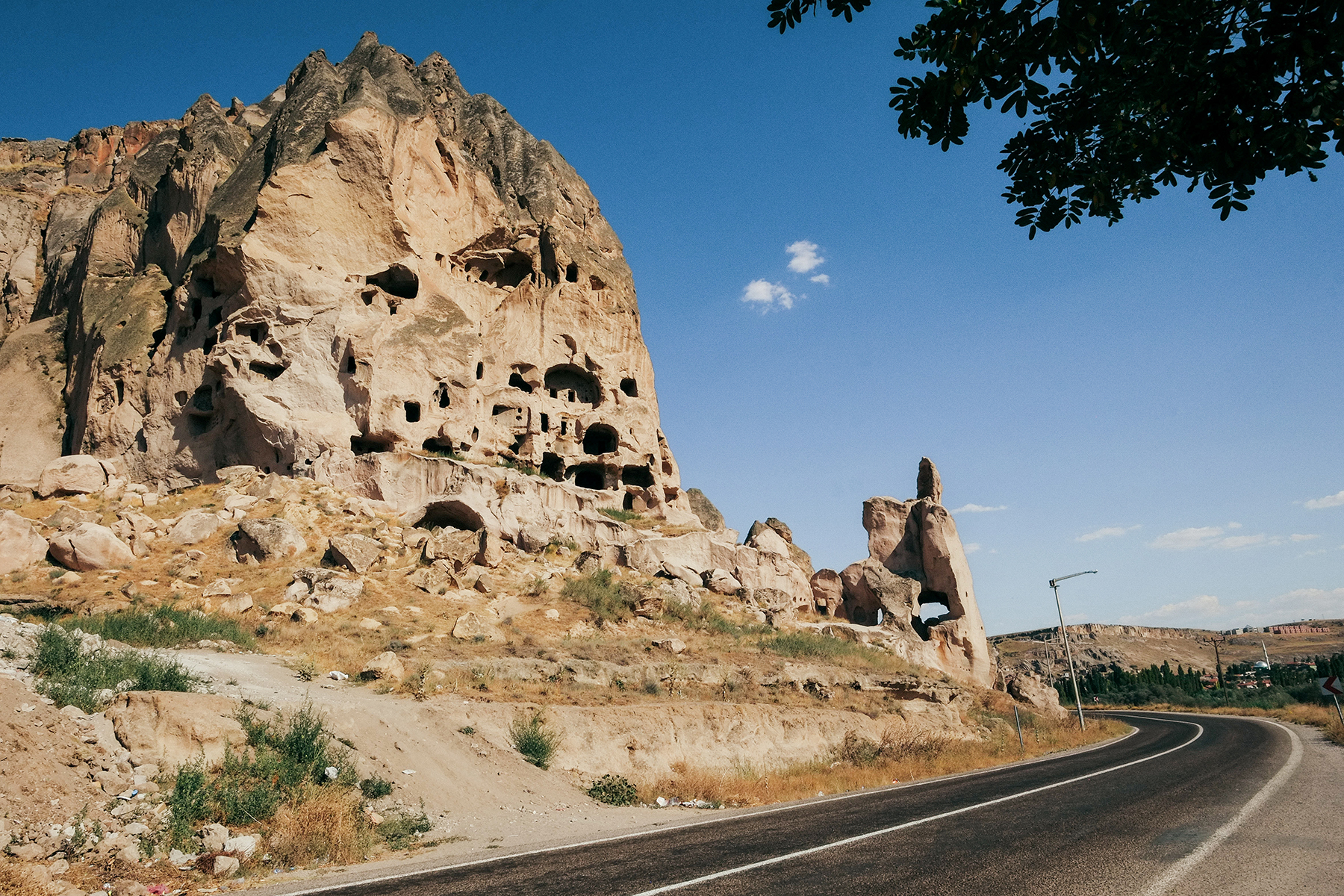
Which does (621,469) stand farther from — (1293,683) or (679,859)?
(1293,683)

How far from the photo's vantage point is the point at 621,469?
36062mm

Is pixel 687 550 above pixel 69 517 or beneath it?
beneath

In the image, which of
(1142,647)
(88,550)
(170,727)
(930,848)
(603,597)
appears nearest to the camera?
(930,848)

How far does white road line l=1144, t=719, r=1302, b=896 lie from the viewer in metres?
5.52

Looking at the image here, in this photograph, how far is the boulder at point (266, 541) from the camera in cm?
2127


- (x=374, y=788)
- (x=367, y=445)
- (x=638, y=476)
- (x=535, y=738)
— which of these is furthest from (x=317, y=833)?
(x=638, y=476)

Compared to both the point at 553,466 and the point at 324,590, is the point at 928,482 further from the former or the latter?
the point at 324,590

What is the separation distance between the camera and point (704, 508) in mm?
47406

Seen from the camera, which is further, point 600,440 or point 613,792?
point 600,440

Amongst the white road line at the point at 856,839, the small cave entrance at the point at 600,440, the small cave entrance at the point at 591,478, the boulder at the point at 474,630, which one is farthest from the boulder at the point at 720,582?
the white road line at the point at 856,839

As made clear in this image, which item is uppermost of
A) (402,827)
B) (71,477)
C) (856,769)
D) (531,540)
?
(71,477)

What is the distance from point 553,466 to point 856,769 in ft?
72.7

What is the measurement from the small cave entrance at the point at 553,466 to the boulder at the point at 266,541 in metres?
13.7

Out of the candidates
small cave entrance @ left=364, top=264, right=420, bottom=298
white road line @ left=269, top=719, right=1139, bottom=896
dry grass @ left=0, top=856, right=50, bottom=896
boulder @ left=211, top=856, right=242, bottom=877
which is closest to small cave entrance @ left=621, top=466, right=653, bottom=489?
small cave entrance @ left=364, top=264, right=420, bottom=298
